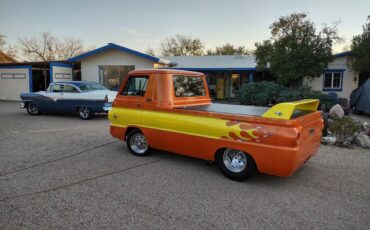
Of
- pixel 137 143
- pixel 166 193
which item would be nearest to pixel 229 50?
pixel 137 143

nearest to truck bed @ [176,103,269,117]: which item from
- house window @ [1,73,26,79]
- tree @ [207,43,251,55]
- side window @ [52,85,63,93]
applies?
side window @ [52,85,63,93]

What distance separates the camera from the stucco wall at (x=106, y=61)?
1781 cm

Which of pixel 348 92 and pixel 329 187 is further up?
pixel 348 92

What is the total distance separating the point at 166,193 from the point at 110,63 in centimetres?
1607

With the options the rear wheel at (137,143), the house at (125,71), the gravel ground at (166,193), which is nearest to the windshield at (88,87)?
the house at (125,71)

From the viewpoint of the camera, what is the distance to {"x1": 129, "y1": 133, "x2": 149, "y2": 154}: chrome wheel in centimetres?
599

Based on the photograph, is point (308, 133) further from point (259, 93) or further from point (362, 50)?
point (362, 50)

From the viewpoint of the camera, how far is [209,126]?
4.65m

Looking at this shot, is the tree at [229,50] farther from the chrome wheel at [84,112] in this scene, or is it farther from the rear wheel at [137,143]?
the rear wheel at [137,143]

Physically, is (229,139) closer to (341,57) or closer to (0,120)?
(0,120)

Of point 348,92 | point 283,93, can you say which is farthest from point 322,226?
point 348,92

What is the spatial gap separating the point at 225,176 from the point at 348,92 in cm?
1689

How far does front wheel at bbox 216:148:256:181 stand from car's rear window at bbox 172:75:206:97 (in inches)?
67.6

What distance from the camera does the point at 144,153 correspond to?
5957 mm
